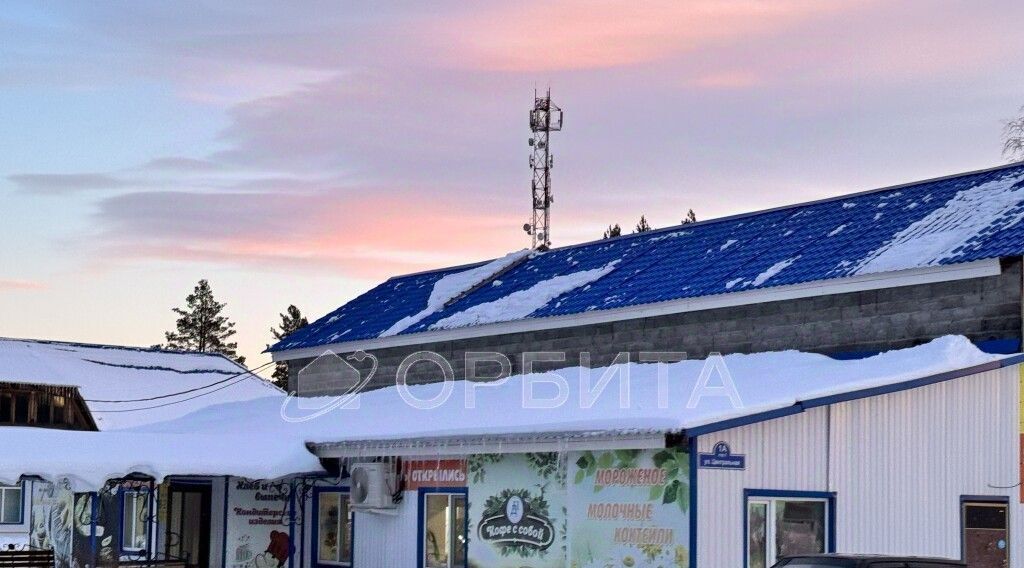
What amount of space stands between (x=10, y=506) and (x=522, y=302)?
18.9m

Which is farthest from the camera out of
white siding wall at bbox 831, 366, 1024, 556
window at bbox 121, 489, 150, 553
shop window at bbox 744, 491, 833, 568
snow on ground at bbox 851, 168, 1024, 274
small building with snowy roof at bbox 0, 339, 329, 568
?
window at bbox 121, 489, 150, 553

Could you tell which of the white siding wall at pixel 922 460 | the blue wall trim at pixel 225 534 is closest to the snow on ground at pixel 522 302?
the blue wall trim at pixel 225 534

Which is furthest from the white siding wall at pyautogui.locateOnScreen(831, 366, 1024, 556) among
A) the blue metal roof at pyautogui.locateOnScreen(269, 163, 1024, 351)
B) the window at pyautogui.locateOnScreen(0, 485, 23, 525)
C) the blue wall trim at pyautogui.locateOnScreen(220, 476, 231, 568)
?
the window at pyautogui.locateOnScreen(0, 485, 23, 525)

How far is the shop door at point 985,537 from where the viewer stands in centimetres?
2045

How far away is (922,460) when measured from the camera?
20.1 meters

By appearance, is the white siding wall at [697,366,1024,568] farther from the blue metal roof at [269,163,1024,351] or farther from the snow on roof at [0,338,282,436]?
the snow on roof at [0,338,282,436]

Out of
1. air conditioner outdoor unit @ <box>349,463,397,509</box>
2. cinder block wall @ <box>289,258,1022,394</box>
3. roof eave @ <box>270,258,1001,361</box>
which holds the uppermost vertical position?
roof eave @ <box>270,258,1001,361</box>

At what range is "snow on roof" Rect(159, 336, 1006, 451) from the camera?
18969mm

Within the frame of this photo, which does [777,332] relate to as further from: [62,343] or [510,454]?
[62,343]

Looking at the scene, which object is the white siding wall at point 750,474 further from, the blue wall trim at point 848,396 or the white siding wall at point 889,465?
the blue wall trim at point 848,396

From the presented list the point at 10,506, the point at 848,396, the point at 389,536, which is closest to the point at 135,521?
the point at 389,536

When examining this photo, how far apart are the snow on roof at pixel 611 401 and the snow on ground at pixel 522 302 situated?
272cm

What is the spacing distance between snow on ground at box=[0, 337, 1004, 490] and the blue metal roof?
7.20ft

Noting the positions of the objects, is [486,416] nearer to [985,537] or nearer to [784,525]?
[784,525]
